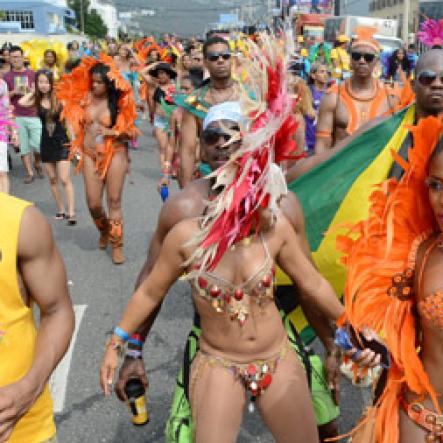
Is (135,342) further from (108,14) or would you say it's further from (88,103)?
(108,14)

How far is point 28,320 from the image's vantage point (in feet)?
6.44

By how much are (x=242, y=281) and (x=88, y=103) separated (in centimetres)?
431

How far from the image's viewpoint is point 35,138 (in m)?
9.41

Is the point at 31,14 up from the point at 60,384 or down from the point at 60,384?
up

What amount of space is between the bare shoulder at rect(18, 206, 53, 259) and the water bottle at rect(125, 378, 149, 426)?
2.98 feet

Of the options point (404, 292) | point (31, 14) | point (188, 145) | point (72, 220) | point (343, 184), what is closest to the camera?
point (404, 292)

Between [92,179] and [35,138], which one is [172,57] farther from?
[92,179]

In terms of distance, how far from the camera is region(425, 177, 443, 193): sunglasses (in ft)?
6.17

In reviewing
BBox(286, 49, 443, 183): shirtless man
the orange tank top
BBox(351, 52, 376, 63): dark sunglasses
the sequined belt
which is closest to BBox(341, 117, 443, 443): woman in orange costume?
the sequined belt

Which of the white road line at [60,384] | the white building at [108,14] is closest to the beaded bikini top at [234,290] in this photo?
the white road line at [60,384]

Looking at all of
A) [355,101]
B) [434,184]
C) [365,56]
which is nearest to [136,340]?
[434,184]

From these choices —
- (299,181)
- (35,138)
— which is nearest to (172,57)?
(35,138)

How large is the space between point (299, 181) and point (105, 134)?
284 centimetres

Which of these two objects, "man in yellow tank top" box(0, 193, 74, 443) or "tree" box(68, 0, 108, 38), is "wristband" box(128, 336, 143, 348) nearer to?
"man in yellow tank top" box(0, 193, 74, 443)
